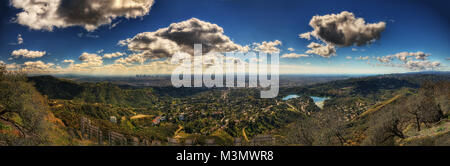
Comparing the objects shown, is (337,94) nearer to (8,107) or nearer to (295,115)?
(295,115)

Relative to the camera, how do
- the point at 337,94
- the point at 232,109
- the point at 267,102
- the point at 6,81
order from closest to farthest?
the point at 6,81 < the point at 232,109 < the point at 267,102 < the point at 337,94

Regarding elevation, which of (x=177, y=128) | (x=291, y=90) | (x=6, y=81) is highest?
(x=6, y=81)

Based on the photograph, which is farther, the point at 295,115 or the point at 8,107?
the point at 295,115

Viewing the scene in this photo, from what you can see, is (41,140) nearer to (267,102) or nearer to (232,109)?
(232,109)

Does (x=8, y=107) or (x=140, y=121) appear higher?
(x=8, y=107)

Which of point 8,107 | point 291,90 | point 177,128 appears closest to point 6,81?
point 8,107
